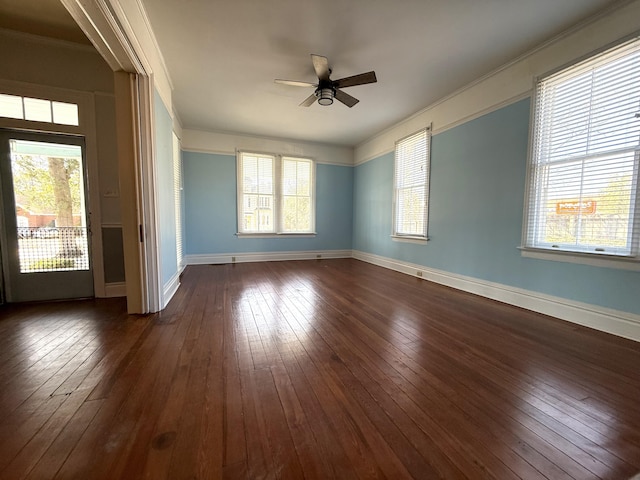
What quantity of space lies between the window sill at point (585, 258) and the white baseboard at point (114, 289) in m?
5.20

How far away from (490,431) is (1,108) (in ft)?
17.5

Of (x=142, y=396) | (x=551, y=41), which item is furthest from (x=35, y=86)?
(x=551, y=41)

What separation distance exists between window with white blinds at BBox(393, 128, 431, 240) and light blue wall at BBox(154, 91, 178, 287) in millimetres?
4079

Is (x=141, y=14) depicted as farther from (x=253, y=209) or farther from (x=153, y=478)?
(x=253, y=209)

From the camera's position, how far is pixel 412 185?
4957 millimetres

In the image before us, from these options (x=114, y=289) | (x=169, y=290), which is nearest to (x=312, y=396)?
(x=169, y=290)

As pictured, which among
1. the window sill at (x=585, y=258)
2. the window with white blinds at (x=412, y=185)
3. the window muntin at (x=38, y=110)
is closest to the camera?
the window sill at (x=585, y=258)

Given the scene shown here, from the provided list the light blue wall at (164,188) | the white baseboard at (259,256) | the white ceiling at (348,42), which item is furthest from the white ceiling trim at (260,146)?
the white baseboard at (259,256)

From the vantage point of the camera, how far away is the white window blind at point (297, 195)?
643 centimetres

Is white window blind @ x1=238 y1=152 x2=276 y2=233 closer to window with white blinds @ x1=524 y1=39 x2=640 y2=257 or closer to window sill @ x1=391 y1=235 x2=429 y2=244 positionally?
window sill @ x1=391 y1=235 x2=429 y2=244

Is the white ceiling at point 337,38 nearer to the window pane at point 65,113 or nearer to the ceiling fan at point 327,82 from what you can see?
the ceiling fan at point 327,82

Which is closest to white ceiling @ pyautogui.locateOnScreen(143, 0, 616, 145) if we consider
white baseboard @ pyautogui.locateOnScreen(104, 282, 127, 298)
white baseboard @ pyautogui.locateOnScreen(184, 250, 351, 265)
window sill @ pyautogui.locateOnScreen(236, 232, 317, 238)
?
window sill @ pyautogui.locateOnScreen(236, 232, 317, 238)

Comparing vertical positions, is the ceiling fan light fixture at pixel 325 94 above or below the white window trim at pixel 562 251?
above

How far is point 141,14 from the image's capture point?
95.0 inches
